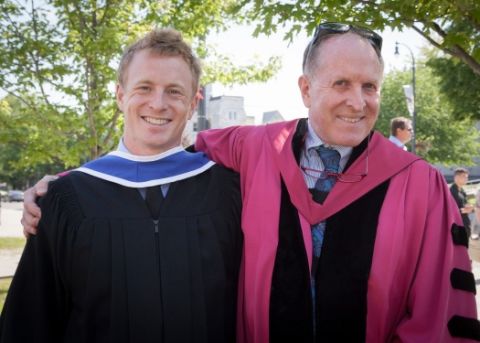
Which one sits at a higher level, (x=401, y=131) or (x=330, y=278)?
(x=401, y=131)

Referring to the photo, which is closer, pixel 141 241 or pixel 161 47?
pixel 141 241

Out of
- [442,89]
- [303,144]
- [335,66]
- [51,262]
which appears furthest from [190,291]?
[442,89]

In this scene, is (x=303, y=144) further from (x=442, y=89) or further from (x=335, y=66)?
(x=442, y=89)

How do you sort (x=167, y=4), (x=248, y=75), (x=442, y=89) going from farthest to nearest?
(x=442, y=89) → (x=248, y=75) → (x=167, y=4)

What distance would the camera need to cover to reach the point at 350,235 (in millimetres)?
2170

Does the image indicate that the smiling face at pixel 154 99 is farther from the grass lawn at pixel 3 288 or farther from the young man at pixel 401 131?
the young man at pixel 401 131

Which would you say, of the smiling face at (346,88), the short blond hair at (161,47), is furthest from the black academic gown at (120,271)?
the smiling face at (346,88)

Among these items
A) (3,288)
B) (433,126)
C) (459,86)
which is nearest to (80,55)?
(3,288)

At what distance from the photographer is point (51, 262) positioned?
211 centimetres

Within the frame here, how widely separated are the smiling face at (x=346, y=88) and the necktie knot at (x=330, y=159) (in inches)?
2.9

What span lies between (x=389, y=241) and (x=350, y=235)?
0.17 m

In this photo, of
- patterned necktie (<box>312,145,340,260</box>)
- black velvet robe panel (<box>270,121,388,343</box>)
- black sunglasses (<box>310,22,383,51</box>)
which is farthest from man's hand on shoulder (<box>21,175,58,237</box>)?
black sunglasses (<box>310,22,383,51</box>)

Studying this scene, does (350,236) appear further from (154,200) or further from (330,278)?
(154,200)

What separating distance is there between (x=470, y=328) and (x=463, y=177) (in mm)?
6693
